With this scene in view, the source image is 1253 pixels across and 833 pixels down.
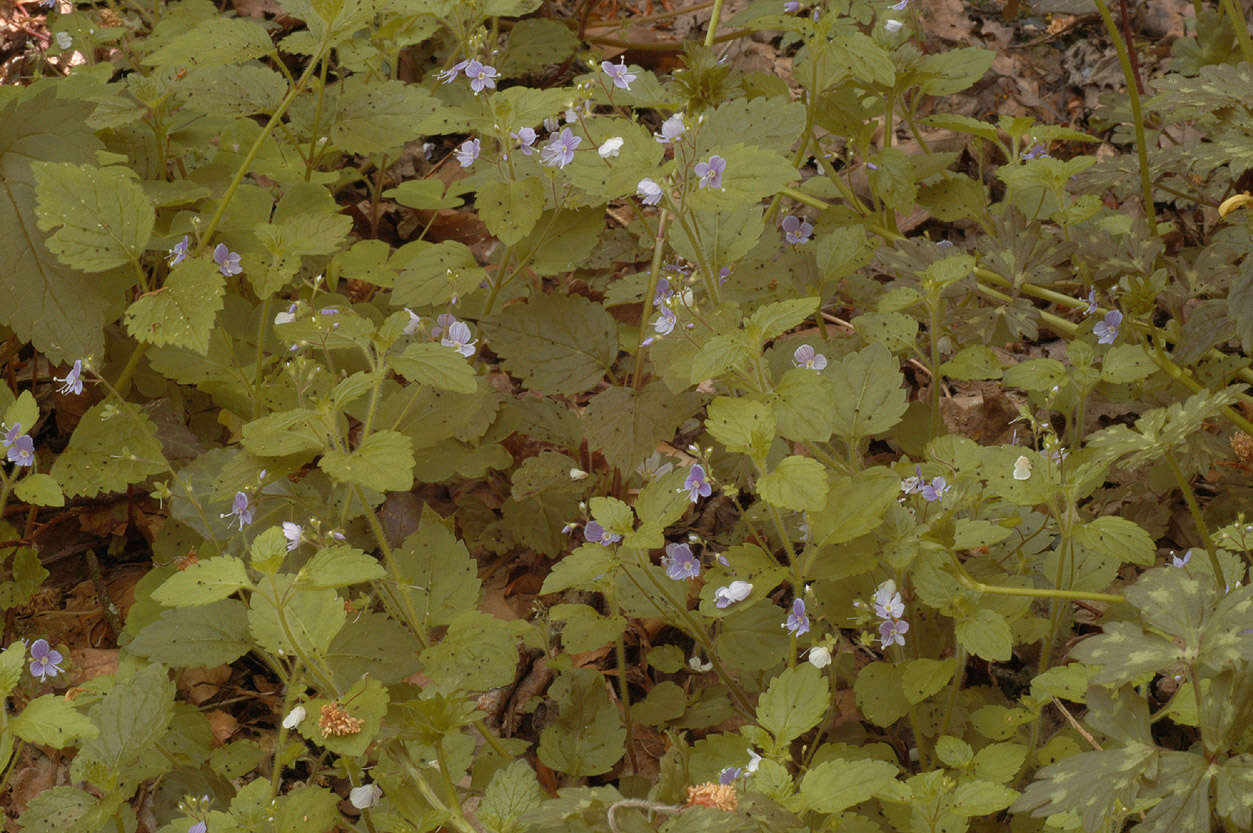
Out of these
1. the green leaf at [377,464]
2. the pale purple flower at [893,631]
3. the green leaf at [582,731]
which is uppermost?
the green leaf at [377,464]

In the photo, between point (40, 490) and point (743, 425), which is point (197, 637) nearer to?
point (40, 490)

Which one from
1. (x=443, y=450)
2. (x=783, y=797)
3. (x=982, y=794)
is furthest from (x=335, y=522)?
(x=982, y=794)

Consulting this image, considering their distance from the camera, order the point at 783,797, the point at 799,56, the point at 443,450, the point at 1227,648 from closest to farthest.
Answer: the point at 1227,648 < the point at 783,797 < the point at 443,450 < the point at 799,56

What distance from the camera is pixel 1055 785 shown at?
5.01ft

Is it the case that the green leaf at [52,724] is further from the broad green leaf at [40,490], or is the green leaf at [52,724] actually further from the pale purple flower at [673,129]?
the pale purple flower at [673,129]

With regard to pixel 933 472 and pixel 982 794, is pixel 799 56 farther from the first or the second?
pixel 982 794

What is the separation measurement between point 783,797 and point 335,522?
4.35ft

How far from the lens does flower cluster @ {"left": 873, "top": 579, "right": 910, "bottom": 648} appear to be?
2062mm

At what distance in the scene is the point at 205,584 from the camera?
1.82m

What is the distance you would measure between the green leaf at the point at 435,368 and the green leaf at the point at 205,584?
0.49 metres

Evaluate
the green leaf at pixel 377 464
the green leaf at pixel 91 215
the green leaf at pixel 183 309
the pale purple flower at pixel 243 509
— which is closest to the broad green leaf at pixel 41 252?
the green leaf at pixel 91 215

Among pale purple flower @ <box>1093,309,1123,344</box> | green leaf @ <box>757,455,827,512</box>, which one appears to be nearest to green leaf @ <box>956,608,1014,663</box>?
green leaf @ <box>757,455,827,512</box>

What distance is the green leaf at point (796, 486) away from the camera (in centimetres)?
185

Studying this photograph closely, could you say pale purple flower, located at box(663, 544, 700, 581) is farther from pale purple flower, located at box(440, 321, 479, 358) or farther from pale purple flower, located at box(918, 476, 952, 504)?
pale purple flower, located at box(440, 321, 479, 358)
